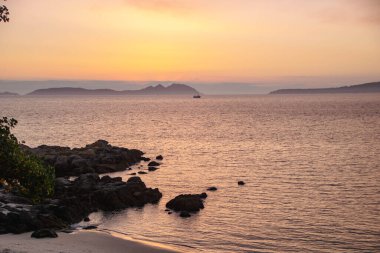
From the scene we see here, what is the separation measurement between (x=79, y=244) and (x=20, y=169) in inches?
392

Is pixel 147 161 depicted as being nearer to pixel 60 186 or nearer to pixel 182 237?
pixel 60 186

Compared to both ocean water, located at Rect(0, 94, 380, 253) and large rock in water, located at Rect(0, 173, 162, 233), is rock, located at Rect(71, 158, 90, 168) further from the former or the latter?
large rock in water, located at Rect(0, 173, 162, 233)

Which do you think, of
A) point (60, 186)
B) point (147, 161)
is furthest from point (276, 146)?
point (60, 186)

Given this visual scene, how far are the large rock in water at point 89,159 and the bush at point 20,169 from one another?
111 feet

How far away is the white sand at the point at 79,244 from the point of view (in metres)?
25.5

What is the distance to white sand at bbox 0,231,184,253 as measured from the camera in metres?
25.5

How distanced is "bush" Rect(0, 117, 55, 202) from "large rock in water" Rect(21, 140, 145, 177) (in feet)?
111


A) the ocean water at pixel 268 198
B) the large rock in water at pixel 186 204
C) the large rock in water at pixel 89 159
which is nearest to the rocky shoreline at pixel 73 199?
the large rock in water at pixel 89 159

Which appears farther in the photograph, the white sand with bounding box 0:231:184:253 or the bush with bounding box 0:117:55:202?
the white sand with bounding box 0:231:184:253

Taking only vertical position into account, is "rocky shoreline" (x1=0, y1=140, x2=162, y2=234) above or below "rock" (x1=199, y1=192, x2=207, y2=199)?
above

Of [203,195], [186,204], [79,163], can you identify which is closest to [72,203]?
[186,204]

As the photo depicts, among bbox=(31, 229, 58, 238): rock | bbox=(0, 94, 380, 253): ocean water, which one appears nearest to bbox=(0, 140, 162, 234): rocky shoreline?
bbox=(0, 94, 380, 253): ocean water

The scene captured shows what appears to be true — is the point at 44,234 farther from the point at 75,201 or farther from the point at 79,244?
the point at 75,201

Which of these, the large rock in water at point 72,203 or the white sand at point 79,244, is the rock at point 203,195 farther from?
the white sand at point 79,244
